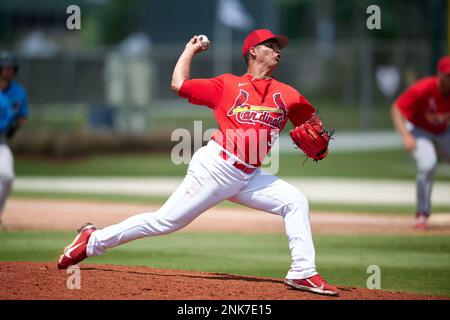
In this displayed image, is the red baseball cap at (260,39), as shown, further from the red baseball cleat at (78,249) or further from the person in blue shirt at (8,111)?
the person in blue shirt at (8,111)

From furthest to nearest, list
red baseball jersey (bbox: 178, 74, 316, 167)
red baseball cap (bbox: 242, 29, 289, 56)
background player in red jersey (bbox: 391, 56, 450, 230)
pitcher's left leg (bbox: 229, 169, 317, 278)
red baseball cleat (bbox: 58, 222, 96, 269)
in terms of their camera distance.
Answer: background player in red jersey (bbox: 391, 56, 450, 230) < red baseball cleat (bbox: 58, 222, 96, 269) < red baseball cap (bbox: 242, 29, 289, 56) < red baseball jersey (bbox: 178, 74, 316, 167) < pitcher's left leg (bbox: 229, 169, 317, 278)

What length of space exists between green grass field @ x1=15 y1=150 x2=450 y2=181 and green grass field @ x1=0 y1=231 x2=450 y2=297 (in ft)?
29.9

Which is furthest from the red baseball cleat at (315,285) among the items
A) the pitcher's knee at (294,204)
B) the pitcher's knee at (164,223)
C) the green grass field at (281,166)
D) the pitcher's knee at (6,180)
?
the green grass field at (281,166)

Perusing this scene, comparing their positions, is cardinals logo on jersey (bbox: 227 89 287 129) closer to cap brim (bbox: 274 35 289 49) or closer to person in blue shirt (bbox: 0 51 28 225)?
cap brim (bbox: 274 35 289 49)

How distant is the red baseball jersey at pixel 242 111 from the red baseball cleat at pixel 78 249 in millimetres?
1398

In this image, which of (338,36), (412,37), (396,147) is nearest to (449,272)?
(396,147)

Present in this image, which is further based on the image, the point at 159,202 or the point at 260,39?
the point at 159,202

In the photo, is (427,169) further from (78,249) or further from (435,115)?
(78,249)

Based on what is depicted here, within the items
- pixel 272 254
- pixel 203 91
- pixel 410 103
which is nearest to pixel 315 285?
pixel 203 91

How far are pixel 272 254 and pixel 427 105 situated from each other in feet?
11.2

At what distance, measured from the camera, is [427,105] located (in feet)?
40.8

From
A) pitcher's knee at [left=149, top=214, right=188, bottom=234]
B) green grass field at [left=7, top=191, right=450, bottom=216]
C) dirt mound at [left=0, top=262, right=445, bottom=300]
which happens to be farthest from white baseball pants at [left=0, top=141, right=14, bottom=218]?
pitcher's knee at [left=149, top=214, right=188, bottom=234]

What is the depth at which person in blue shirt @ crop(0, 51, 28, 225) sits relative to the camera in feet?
38.3

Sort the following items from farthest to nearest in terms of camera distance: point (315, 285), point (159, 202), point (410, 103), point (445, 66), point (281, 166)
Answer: point (281, 166), point (159, 202), point (410, 103), point (445, 66), point (315, 285)
